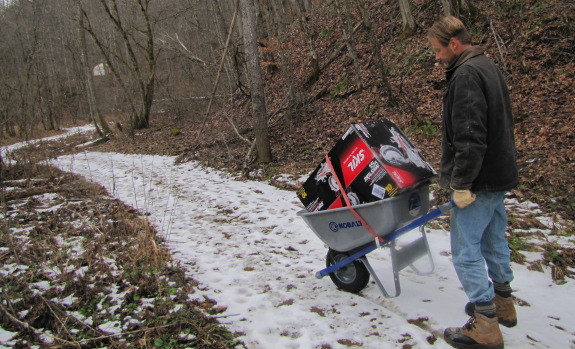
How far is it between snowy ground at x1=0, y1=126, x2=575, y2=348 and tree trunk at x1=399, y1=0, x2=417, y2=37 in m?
8.42

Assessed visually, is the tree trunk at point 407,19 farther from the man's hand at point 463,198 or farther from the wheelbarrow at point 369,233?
the man's hand at point 463,198

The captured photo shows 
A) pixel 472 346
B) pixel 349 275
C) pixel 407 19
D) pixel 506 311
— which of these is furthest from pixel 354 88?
pixel 472 346

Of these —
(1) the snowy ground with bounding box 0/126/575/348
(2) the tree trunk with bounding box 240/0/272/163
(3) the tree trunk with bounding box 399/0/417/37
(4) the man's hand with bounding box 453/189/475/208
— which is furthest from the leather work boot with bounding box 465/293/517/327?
(3) the tree trunk with bounding box 399/0/417/37

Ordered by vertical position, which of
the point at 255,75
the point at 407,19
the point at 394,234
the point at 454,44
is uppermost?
the point at 407,19

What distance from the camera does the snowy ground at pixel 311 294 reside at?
2988mm

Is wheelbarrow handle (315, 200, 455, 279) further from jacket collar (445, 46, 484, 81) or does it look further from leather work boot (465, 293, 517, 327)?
jacket collar (445, 46, 484, 81)

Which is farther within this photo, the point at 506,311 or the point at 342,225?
the point at 342,225

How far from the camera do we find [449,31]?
2656mm

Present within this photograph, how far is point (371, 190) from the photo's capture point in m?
3.15

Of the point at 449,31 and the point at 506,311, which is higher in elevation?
the point at 449,31

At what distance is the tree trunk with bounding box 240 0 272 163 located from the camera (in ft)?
26.3

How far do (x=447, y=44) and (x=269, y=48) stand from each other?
1149cm

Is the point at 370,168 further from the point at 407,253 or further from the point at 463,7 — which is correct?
the point at 463,7

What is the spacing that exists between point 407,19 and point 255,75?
6423mm
